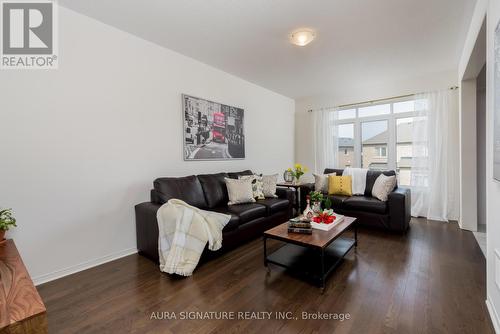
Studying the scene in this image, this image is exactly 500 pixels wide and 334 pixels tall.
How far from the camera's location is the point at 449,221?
376 centimetres

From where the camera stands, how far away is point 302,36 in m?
2.56

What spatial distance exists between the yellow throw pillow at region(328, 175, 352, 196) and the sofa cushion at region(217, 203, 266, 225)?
148 centimetres

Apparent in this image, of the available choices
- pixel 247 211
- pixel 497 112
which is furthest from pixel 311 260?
pixel 497 112

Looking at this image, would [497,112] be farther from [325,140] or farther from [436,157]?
[325,140]

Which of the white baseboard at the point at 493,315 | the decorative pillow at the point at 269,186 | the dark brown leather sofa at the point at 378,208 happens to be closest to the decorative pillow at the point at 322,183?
the dark brown leather sofa at the point at 378,208

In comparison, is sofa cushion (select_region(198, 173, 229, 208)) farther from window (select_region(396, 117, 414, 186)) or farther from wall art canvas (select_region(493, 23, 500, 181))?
window (select_region(396, 117, 414, 186))

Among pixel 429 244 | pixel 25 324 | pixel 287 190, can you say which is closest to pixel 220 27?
pixel 287 190

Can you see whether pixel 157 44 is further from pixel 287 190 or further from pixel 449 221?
pixel 449 221

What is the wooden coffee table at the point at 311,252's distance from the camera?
6.53 feet

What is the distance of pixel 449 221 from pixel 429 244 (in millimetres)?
1382

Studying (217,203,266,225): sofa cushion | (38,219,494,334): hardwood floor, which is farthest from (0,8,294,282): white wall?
(217,203,266,225): sofa cushion

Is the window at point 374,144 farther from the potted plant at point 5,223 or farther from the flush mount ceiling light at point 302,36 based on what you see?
the potted plant at point 5,223

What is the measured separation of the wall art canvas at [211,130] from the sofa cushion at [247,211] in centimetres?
99

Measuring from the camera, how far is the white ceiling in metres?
2.17
